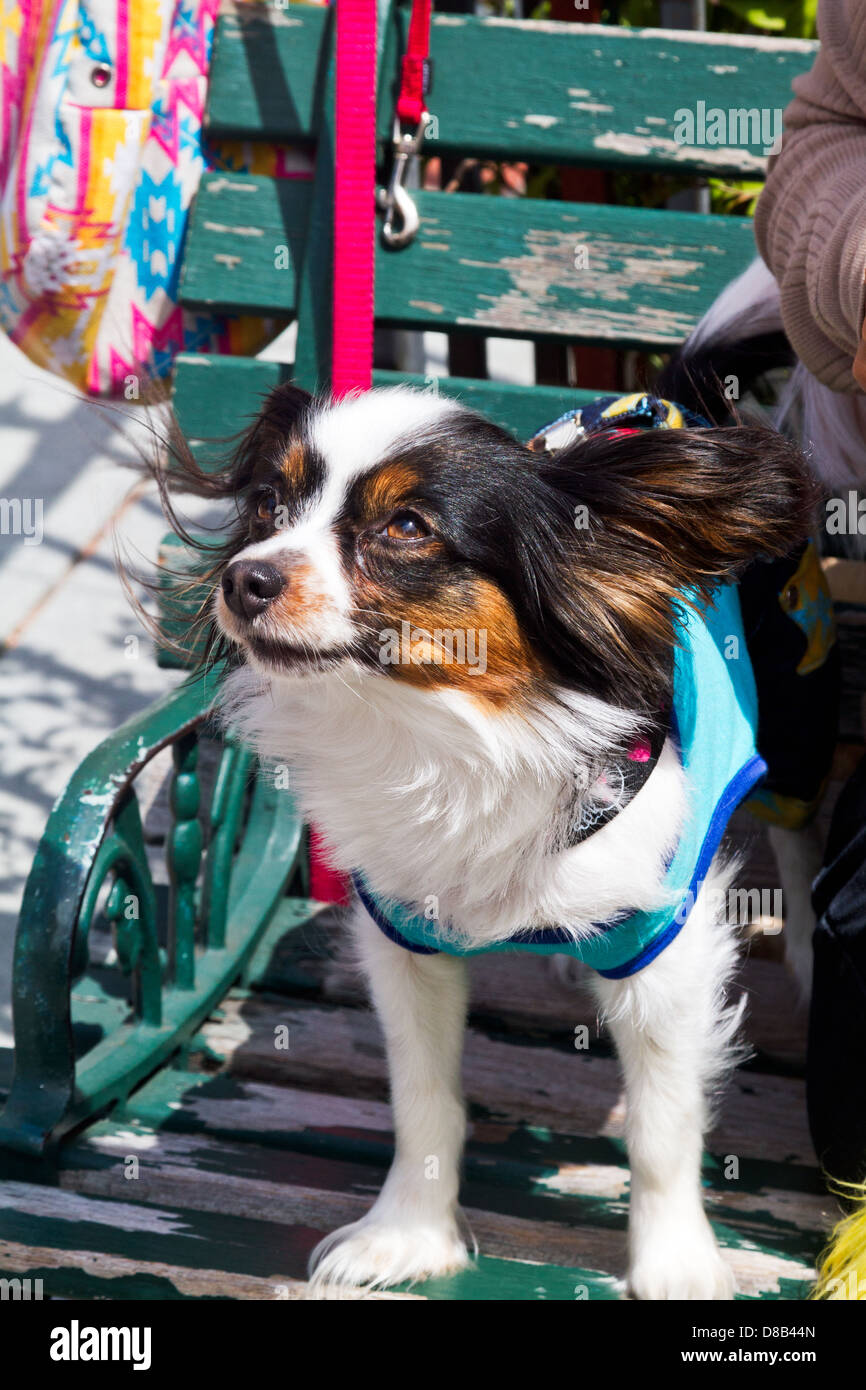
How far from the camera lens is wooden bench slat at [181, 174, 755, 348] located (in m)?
2.11

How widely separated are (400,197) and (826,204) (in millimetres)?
736

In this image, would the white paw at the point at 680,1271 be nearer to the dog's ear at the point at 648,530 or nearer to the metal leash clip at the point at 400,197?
the dog's ear at the point at 648,530

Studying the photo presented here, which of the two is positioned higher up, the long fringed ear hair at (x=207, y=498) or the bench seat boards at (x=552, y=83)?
the bench seat boards at (x=552, y=83)

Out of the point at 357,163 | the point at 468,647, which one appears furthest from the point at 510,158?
the point at 468,647

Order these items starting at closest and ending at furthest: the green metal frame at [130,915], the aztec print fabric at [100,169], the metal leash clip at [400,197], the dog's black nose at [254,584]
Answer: the dog's black nose at [254,584]
the green metal frame at [130,915]
the aztec print fabric at [100,169]
the metal leash clip at [400,197]

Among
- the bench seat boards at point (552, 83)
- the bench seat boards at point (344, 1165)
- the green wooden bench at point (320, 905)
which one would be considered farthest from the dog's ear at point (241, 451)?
the bench seat boards at point (344, 1165)

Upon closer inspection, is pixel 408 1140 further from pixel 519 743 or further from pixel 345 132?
pixel 345 132

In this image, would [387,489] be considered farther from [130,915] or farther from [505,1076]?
[505,1076]

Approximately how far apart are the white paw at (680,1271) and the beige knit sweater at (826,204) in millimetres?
1035

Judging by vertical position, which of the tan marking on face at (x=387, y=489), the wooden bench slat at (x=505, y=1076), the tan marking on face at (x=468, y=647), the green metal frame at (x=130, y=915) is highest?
the tan marking on face at (x=387, y=489)

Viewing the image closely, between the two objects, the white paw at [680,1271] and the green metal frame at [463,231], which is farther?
the green metal frame at [463,231]

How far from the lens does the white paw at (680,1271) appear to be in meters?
1.52

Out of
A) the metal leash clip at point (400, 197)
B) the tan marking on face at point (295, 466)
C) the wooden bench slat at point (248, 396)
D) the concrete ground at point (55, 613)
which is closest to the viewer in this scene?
the tan marking on face at point (295, 466)

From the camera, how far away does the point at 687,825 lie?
4.81 feet
